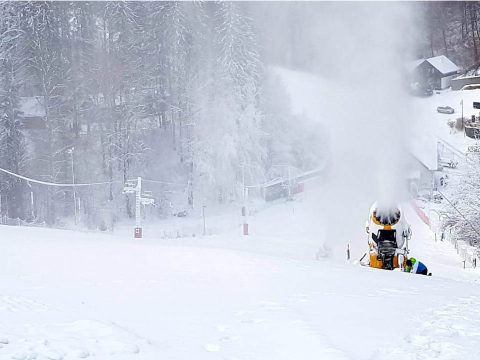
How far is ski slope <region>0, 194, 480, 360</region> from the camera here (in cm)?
600

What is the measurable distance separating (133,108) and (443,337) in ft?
105

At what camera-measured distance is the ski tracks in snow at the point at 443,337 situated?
6043mm

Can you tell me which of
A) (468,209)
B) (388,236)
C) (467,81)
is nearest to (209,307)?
(388,236)

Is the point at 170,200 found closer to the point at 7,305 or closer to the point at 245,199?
the point at 245,199

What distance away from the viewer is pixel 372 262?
13.6 m

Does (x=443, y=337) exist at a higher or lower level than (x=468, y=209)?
lower

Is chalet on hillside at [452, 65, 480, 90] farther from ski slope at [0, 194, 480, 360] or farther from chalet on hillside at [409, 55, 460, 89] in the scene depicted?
ski slope at [0, 194, 480, 360]

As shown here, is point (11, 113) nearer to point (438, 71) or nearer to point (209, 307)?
point (209, 307)

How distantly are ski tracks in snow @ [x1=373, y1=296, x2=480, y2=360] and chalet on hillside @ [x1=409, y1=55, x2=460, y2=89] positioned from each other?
43166 millimetres

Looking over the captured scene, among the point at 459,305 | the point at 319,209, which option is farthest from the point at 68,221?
the point at 459,305

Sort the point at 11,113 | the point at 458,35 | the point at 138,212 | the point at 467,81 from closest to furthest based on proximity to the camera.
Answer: the point at 138,212 → the point at 11,113 → the point at 467,81 → the point at 458,35

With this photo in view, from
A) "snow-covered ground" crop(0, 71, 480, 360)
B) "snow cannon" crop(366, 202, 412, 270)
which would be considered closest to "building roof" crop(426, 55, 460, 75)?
"snow cannon" crop(366, 202, 412, 270)

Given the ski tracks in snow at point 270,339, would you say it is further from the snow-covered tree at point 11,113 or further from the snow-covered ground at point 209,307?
the snow-covered tree at point 11,113

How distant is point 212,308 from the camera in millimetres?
7773
